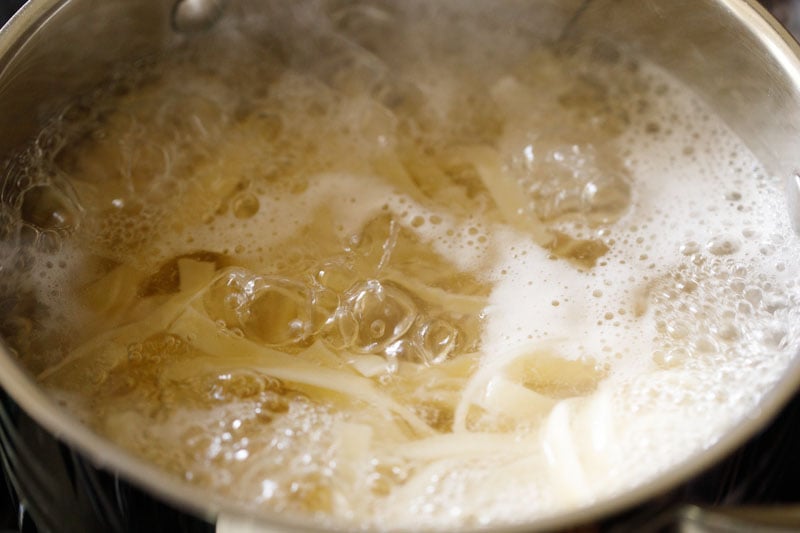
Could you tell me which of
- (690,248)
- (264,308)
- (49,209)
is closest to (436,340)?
(264,308)

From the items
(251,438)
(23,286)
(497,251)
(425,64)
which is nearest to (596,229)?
(497,251)

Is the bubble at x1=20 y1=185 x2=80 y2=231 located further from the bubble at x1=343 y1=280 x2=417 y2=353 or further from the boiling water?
the bubble at x1=343 y1=280 x2=417 y2=353

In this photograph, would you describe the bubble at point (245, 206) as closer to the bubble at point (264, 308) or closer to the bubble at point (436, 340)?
the bubble at point (264, 308)

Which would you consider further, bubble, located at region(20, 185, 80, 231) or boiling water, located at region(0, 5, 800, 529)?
bubble, located at region(20, 185, 80, 231)

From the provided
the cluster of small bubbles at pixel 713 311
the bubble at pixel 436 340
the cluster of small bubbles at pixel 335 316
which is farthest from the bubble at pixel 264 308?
the cluster of small bubbles at pixel 713 311

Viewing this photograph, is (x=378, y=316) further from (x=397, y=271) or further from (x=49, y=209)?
(x=49, y=209)

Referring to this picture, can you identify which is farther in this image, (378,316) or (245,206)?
(245,206)

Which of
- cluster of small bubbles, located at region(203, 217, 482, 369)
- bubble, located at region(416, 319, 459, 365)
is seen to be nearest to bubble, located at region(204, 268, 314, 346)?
cluster of small bubbles, located at region(203, 217, 482, 369)

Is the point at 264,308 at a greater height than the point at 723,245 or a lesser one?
lesser
